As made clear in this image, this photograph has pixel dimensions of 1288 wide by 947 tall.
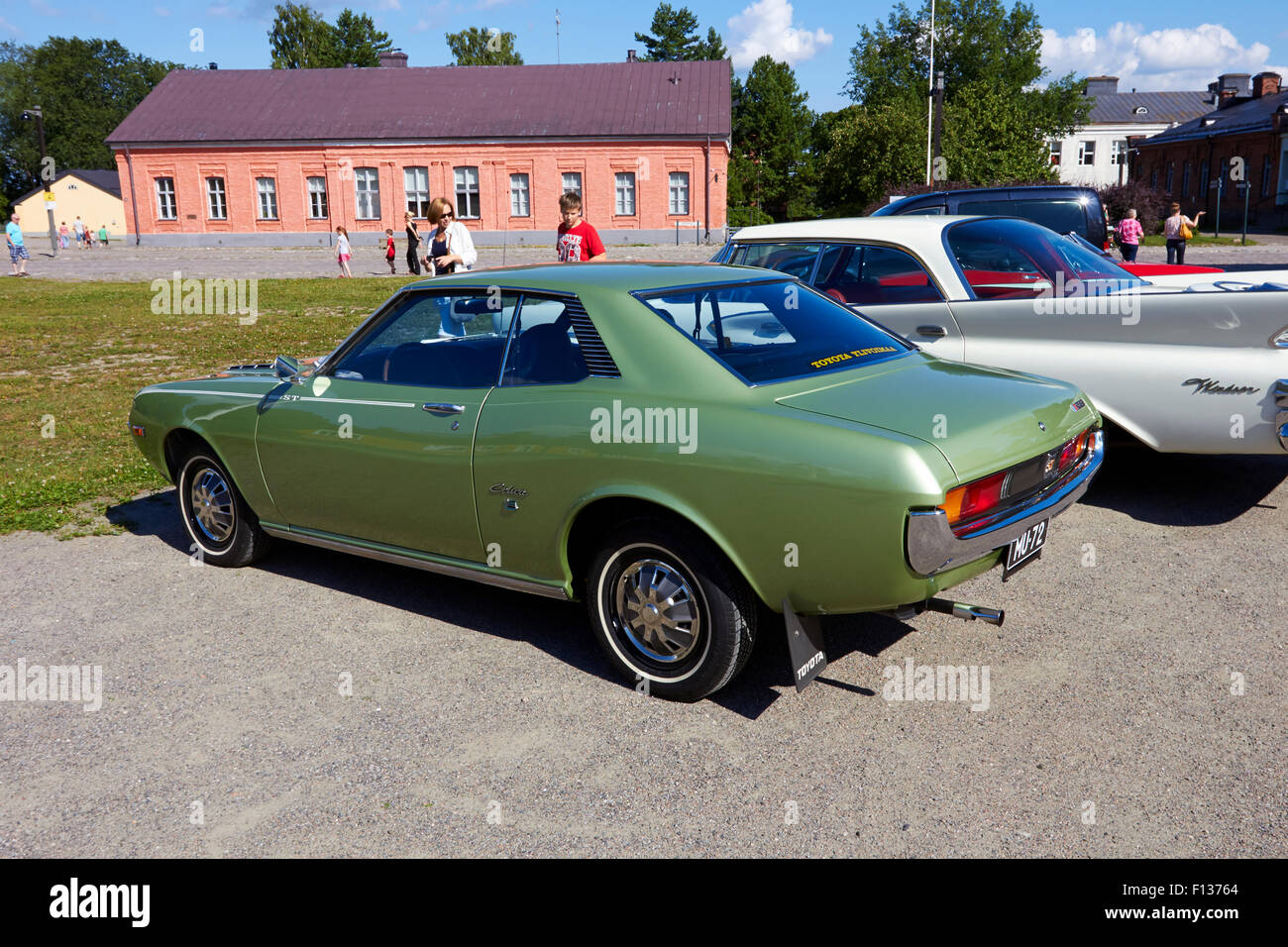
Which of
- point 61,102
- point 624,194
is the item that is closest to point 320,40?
point 61,102

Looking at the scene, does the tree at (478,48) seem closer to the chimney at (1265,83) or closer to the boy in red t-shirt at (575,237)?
the chimney at (1265,83)

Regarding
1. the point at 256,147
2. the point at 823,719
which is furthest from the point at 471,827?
the point at 256,147

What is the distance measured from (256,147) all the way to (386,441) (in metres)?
52.2

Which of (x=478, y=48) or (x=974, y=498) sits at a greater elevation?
(x=478, y=48)

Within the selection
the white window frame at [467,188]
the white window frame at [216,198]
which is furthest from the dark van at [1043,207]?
the white window frame at [216,198]

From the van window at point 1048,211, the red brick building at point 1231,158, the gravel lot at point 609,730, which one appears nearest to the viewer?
the gravel lot at point 609,730

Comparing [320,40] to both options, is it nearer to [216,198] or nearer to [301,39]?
[301,39]

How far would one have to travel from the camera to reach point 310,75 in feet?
176

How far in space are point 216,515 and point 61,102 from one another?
375 feet

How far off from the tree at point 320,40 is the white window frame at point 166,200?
1441 inches

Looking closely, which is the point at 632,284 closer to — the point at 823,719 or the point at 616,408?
the point at 616,408

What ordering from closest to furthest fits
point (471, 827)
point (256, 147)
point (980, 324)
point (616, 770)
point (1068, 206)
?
1. point (471, 827)
2. point (616, 770)
3. point (980, 324)
4. point (1068, 206)
5. point (256, 147)

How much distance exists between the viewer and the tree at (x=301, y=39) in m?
84.6

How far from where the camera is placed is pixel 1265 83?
238ft
